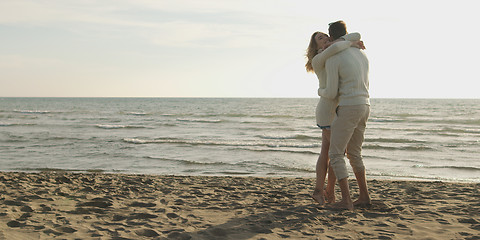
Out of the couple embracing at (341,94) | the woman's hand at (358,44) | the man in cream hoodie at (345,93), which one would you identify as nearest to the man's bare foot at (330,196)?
the couple embracing at (341,94)

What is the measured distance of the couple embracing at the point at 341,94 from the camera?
12.5 ft

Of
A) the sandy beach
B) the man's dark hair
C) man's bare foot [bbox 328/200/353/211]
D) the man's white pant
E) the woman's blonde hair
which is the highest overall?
the man's dark hair

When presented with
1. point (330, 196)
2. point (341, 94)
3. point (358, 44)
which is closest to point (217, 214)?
point (330, 196)

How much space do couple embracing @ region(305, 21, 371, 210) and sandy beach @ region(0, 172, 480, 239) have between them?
1.74ft

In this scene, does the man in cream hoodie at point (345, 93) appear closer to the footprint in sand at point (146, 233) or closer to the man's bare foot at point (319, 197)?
the man's bare foot at point (319, 197)

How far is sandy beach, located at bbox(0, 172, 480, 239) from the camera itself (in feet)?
11.2

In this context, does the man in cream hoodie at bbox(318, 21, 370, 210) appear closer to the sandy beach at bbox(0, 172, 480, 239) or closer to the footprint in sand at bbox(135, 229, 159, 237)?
the sandy beach at bbox(0, 172, 480, 239)

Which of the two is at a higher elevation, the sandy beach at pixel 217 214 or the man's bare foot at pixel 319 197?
the man's bare foot at pixel 319 197

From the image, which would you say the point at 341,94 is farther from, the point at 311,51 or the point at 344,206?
the point at 344,206

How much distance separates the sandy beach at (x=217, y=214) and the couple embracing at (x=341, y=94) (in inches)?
20.9

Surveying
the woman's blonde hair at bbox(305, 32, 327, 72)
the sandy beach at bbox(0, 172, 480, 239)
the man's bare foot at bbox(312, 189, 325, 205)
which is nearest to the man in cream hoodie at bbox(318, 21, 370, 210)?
the woman's blonde hair at bbox(305, 32, 327, 72)

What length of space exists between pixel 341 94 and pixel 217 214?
172 cm

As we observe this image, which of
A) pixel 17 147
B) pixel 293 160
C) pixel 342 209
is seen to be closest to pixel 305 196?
pixel 342 209

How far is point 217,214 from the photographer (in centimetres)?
413
